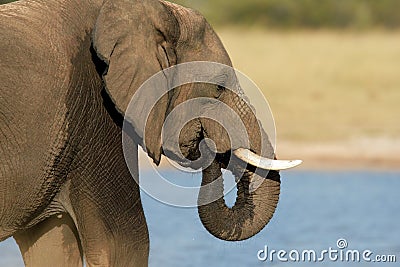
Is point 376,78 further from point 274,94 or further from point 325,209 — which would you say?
point 325,209

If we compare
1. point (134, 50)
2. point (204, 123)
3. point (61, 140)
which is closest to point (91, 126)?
point (61, 140)

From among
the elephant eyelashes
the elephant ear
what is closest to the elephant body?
the elephant ear

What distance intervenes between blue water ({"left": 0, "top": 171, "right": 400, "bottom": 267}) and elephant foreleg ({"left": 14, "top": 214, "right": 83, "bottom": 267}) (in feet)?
7.67

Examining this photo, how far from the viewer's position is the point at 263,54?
1883cm

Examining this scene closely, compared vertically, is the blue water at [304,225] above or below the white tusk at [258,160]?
below

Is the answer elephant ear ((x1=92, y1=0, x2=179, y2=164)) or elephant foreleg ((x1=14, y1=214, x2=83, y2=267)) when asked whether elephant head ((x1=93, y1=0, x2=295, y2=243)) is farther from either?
elephant foreleg ((x1=14, y1=214, x2=83, y2=267))

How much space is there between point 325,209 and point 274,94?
503cm

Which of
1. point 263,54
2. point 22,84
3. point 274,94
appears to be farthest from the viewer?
point 263,54

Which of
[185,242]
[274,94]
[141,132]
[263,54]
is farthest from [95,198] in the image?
[263,54]

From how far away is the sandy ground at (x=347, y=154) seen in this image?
13845 mm

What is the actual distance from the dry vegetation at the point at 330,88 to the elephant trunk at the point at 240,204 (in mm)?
8603

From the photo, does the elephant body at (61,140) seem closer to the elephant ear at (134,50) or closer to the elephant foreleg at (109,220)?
the elephant foreleg at (109,220)

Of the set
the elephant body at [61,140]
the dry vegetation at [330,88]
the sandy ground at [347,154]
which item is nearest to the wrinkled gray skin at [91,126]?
the elephant body at [61,140]

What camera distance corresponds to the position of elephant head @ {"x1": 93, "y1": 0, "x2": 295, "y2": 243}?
517 centimetres
